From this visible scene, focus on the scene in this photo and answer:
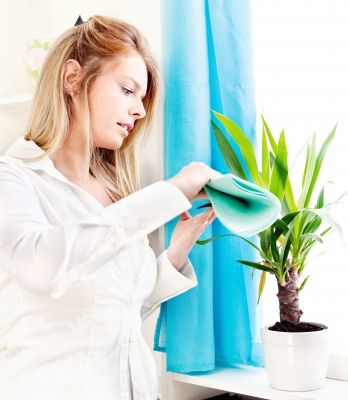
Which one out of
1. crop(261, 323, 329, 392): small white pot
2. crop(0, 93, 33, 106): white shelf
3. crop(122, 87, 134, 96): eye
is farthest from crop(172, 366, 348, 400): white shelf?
crop(0, 93, 33, 106): white shelf

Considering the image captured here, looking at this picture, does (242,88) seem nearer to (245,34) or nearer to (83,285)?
(245,34)

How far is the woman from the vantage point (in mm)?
1619

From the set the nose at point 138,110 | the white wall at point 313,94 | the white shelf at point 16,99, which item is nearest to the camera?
the nose at point 138,110

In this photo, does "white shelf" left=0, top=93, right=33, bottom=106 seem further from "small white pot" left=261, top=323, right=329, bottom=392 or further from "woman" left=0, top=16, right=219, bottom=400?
"small white pot" left=261, top=323, right=329, bottom=392

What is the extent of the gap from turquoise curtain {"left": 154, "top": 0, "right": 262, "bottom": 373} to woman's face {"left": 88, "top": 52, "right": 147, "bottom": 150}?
13 centimetres

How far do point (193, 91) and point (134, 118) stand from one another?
0.18 meters

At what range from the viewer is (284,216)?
1689 millimetres

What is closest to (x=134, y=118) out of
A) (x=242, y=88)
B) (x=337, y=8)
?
(x=242, y=88)

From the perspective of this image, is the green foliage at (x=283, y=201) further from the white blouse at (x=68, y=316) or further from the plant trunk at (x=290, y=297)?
the white blouse at (x=68, y=316)

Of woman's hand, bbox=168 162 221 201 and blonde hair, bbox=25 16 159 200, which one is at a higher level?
blonde hair, bbox=25 16 159 200

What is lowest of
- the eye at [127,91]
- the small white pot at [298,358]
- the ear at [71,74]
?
the small white pot at [298,358]

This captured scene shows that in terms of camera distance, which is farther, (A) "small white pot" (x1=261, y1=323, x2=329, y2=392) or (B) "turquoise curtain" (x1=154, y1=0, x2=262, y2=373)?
(B) "turquoise curtain" (x1=154, y1=0, x2=262, y2=373)

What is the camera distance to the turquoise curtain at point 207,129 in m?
1.85

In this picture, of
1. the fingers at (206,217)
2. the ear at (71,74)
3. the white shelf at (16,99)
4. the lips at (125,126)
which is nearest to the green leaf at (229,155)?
the fingers at (206,217)
